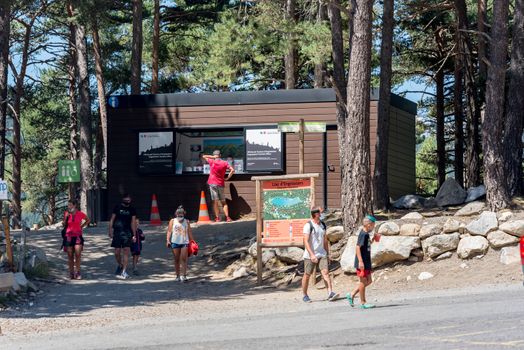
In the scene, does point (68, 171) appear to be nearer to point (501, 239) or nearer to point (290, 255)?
point (290, 255)

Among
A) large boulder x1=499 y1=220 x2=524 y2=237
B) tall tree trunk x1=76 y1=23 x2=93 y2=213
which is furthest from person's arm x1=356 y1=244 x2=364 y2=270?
tall tree trunk x1=76 y1=23 x2=93 y2=213

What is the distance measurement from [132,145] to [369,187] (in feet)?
34.1

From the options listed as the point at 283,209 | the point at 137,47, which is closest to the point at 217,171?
the point at 283,209

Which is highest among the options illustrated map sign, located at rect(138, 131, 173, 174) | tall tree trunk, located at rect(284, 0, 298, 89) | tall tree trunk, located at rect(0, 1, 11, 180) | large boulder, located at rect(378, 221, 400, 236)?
tall tree trunk, located at rect(284, 0, 298, 89)

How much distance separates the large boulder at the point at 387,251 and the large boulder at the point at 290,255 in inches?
65.8

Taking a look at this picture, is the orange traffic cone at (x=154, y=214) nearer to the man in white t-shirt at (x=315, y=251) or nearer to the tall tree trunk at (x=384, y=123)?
the tall tree trunk at (x=384, y=123)

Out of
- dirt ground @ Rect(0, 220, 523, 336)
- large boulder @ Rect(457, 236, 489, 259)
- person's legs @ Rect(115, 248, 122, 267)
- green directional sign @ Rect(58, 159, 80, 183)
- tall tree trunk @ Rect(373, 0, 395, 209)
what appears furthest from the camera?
green directional sign @ Rect(58, 159, 80, 183)

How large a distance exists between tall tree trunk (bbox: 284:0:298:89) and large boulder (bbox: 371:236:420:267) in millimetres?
8500

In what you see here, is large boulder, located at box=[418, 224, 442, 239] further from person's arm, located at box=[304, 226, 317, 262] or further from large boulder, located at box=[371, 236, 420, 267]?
person's arm, located at box=[304, 226, 317, 262]

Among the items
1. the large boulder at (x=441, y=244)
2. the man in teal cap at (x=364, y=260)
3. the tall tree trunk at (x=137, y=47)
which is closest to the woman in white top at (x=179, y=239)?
the large boulder at (x=441, y=244)

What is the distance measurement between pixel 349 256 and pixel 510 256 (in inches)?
123

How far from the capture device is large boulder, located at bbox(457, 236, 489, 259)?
60.2 feet

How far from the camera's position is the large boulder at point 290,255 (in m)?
20.7

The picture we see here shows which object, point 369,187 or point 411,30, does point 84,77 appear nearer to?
point 411,30
